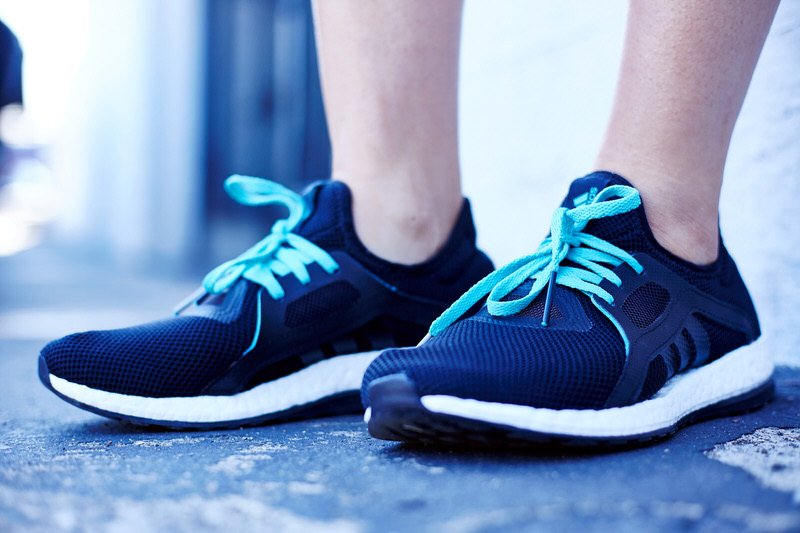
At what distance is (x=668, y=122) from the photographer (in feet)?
2.20

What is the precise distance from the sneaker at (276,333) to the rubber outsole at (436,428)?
0.22 meters

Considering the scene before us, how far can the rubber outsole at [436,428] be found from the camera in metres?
0.52

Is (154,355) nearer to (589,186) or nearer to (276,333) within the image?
(276,333)

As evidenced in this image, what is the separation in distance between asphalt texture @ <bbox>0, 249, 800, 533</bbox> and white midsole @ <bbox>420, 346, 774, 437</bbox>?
0.8 inches

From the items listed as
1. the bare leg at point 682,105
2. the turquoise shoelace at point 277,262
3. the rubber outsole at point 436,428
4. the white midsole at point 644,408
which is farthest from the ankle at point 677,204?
the turquoise shoelace at point 277,262

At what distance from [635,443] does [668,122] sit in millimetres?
309

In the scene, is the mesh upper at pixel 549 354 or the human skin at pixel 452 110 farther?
the human skin at pixel 452 110

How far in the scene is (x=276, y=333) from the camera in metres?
0.74

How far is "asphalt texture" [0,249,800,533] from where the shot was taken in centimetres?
41

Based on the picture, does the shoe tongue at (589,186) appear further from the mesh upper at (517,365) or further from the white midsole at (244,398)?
the white midsole at (244,398)

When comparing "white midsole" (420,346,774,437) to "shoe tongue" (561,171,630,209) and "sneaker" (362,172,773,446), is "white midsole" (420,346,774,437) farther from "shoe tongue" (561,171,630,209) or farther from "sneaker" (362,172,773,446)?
"shoe tongue" (561,171,630,209)

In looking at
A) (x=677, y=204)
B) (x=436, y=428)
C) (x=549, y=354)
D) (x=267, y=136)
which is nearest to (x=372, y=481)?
(x=436, y=428)

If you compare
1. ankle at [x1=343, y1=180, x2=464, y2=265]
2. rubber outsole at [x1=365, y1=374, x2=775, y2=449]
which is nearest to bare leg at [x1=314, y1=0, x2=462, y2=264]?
ankle at [x1=343, y1=180, x2=464, y2=265]

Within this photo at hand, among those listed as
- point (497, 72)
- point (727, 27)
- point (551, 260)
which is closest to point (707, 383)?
point (551, 260)
